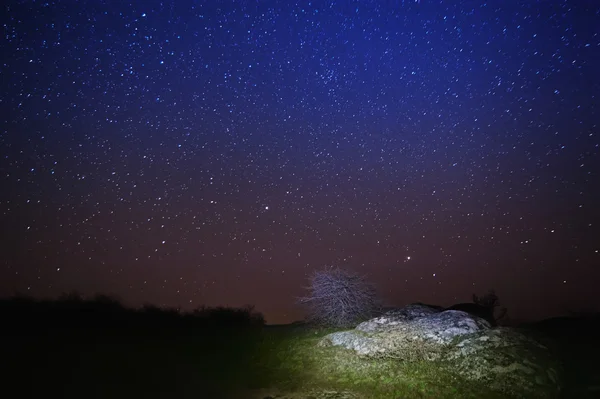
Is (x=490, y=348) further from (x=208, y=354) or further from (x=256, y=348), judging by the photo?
(x=208, y=354)

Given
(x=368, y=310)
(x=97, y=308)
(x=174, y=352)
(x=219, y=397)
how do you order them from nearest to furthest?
1. (x=219, y=397)
2. (x=174, y=352)
3. (x=97, y=308)
4. (x=368, y=310)

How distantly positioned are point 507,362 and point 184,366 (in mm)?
13194

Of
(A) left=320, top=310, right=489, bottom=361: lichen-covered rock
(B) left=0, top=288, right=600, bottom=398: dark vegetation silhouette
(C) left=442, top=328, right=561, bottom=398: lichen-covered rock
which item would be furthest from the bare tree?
(C) left=442, top=328, right=561, bottom=398: lichen-covered rock

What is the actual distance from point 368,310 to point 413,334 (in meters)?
7.40

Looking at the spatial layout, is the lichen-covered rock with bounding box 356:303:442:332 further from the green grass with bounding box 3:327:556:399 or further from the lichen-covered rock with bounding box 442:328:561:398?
the lichen-covered rock with bounding box 442:328:561:398

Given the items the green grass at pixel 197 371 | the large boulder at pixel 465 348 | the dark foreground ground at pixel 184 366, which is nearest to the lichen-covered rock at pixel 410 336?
the large boulder at pixel 465 348

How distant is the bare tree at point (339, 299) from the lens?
2358 centimetres

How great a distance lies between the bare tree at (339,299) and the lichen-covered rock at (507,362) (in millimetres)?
9547

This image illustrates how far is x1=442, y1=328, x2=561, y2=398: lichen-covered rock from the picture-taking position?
1096 cm

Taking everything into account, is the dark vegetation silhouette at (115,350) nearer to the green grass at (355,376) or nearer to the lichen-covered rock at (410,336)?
the green grass at (355,376)

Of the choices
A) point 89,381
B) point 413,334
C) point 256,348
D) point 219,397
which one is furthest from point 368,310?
point 89,381

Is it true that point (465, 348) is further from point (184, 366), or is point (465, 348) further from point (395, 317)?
point (184, 366)

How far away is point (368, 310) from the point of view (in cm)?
2403

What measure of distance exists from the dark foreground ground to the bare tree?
4.25m
